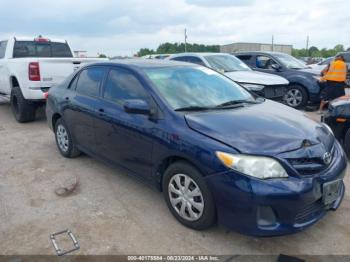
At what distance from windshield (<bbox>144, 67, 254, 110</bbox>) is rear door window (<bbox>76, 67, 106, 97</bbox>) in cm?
84

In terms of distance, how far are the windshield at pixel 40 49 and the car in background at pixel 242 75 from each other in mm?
3191

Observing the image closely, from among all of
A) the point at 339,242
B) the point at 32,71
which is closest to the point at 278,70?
the point at 32,71

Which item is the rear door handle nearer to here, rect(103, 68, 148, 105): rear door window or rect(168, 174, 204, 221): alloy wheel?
rect(103, 68, 148, 105): rear door window

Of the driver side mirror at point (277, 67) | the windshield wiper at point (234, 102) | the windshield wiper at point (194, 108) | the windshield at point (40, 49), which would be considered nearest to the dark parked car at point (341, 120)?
the windshield wiper at point (234, 102)

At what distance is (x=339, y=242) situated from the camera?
3084 mm

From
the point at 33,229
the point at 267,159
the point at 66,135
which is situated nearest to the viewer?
the point at 267,159

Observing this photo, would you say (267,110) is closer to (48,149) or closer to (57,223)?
(57,223)

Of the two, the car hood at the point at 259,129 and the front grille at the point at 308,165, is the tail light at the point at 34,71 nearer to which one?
the car hood at the point at 259,129

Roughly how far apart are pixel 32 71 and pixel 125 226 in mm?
4721

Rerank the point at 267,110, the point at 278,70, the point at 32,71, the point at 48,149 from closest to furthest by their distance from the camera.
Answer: the point at 267,110 < the point at 48,149 < the point at 32,71 < the point at 278,70

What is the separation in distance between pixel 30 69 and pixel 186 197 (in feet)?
16.7

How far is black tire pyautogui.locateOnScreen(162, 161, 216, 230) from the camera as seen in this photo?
2934mm

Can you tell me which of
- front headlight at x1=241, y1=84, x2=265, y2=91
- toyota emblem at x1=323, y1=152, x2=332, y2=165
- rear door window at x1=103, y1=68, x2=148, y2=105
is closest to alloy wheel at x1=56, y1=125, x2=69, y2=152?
rear door window at x1=103, y1=68, x2=148, y2=105

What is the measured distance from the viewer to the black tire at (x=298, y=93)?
962 centimetres
